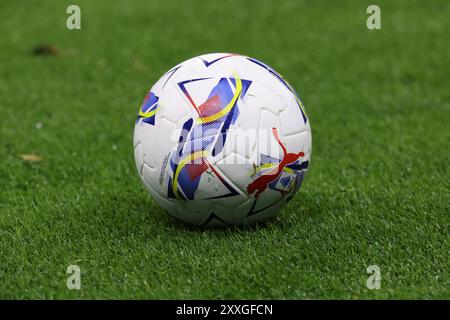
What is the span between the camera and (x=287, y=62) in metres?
9.07

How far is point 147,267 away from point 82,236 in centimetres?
71

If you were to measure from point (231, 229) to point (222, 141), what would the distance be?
0.68 m

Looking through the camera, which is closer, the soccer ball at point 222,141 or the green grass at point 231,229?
the green grass at point 231,229

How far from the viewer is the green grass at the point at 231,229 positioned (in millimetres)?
4410

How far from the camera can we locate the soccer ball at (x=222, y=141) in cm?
463

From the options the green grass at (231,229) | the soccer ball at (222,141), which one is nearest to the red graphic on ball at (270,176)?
the soccer ball at (222,141)

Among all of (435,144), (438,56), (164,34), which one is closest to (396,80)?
(438,56)

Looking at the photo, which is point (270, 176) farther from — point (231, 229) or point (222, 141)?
point (231, 229)

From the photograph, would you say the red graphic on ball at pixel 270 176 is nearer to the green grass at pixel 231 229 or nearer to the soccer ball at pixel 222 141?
the soccer ball at pixel 222 141

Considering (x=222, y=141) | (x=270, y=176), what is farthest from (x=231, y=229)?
(x=222, y=141)

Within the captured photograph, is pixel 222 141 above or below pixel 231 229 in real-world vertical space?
above

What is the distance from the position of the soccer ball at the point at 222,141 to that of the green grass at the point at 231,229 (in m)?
0.24

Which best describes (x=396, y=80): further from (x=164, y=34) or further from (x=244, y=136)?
(x=244, y=136)

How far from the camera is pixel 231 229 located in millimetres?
5020
